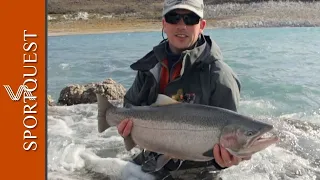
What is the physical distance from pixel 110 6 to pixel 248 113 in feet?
282

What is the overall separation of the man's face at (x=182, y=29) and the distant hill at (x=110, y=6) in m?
74.8

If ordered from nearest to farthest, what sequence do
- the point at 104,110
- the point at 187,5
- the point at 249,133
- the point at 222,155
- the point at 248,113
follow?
the point at 249,133 < the point at 222,155 < the point at 187,5 < the point at 104,110 < the point at 248,113

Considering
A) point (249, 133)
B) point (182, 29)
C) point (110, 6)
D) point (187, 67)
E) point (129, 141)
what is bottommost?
point (129, 141)

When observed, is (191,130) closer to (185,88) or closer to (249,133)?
(249,133)

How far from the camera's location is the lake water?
6.33 metres

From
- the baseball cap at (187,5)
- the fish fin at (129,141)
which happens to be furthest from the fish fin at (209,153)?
the baseball cap at (187,5)

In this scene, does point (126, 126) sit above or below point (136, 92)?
below

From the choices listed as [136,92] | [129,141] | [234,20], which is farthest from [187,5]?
[234,20]

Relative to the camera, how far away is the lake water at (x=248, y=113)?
6328 mm

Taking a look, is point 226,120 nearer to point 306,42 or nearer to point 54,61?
point 54,61

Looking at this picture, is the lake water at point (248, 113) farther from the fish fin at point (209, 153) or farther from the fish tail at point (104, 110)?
the fish fin at point (209, 153)

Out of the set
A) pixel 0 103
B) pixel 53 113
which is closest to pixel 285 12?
pixel 53 113

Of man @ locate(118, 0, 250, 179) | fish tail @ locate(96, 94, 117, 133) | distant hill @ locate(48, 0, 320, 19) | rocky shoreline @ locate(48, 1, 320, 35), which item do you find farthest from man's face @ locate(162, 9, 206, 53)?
distant hill @ locate(48, 0, 320, 19)

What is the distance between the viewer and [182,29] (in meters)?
4.26
